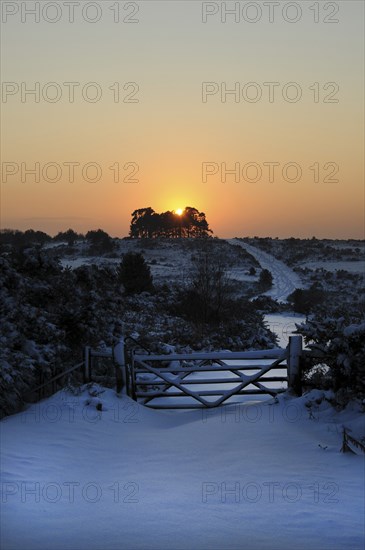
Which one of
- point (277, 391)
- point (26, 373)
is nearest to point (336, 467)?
point (277, 391)

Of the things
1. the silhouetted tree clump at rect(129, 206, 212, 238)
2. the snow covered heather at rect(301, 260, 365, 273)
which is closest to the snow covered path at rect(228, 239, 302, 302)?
the snow covered heather at rect(301, 260, 365, 273)

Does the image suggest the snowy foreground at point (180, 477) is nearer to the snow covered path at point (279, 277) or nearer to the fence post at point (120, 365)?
the fence post at point (120, 365)

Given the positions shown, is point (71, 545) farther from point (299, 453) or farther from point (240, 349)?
point (240, 349)

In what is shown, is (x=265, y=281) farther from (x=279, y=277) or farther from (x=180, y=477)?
(x=180, y=477)

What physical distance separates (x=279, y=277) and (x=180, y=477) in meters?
52.7

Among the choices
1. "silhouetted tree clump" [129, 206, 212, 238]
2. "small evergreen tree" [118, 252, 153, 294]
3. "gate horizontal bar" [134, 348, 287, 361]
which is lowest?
"gate horizontal bar" [134, 348, 287, 361]

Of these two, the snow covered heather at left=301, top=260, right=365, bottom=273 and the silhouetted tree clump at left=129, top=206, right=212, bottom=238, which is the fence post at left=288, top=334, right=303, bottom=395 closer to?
the snow covered heather at left=301, top=260, right=365, bottom=273

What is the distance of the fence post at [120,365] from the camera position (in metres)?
12.6

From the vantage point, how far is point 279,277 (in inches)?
2343

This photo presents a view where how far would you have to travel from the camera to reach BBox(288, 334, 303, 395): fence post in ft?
38.5

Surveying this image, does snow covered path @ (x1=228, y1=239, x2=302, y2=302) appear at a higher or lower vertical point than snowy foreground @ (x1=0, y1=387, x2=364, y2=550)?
higher

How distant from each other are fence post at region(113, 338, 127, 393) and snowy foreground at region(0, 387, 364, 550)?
621 mm

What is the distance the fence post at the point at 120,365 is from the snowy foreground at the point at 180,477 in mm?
621

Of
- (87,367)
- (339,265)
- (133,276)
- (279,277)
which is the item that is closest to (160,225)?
(339,265)
